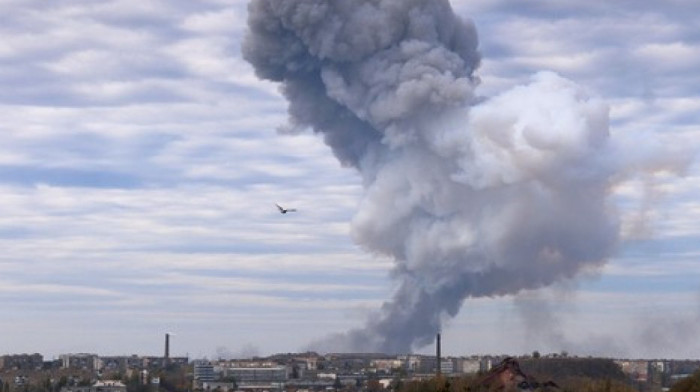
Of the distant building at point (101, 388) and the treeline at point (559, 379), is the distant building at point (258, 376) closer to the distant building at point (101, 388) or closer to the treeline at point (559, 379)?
the distant building at point (101, 388)

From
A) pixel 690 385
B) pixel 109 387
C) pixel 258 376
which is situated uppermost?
pixel 258 376

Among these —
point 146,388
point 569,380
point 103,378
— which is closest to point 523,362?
point 569,380

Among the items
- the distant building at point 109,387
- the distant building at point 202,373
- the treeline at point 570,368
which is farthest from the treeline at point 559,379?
the distant building at point 202,373

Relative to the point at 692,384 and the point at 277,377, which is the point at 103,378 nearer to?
the point at 277,377

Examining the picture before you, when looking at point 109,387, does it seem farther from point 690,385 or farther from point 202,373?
point 690,385

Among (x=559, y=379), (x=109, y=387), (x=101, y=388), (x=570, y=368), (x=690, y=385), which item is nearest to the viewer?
(x=690, y=385)

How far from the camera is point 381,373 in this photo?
7559 inches

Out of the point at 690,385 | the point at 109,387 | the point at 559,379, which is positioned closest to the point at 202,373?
the point at 109,387

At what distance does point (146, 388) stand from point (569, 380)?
4375 cm

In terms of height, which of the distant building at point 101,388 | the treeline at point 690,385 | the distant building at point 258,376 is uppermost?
the distant building at point 258,376

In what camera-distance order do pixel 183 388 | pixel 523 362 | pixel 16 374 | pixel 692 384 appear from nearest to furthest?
pixel 692 384
pixel 523 362
pixel 183 388
pixel 16 374

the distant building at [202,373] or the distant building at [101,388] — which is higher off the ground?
the distant building at [202,373]

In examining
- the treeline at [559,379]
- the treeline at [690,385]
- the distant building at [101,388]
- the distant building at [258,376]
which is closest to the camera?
the treeline at [690,385]

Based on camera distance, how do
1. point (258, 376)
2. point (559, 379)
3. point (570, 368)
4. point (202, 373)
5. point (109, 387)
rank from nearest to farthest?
point (559, 379)
point (570, 368)
point (109, 387)
point (202, 373)
point (258, 376)
